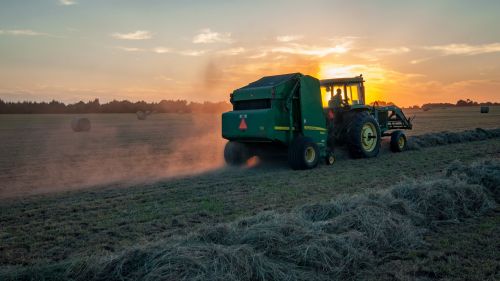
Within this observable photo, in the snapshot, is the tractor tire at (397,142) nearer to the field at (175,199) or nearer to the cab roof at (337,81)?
the field at (175,199)

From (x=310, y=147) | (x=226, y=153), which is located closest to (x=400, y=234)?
(x=310, y=147)

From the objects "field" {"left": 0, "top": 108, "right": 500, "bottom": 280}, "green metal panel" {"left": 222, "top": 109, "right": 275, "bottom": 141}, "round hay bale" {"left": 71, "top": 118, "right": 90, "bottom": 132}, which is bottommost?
"field" {"left": 0, "top": 108, "right": 500, "bottom": 280}

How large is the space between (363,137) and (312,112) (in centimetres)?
245

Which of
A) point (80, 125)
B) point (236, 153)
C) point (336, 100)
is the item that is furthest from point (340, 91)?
point (80, 125)

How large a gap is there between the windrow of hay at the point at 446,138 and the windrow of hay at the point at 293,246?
1023 centimetres

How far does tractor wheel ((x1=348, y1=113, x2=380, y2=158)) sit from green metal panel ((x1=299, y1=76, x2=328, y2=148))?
108 cm

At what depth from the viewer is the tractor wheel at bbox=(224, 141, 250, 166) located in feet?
41.6

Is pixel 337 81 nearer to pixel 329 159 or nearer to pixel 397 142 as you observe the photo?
pixel 329 159

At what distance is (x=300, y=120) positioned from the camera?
11.9 m

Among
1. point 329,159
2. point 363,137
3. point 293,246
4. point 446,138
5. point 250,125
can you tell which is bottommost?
point 293,246

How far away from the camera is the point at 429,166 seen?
37.8 feet

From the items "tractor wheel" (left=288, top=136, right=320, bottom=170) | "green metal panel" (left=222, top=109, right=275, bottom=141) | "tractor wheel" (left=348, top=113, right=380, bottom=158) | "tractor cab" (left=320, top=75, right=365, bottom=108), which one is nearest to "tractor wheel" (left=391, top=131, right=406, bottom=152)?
"tractor wheel" (left=348, top=113, right=380, bottom=158)

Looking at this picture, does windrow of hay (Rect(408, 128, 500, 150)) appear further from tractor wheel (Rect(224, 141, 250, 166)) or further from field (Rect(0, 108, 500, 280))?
tractor wheel (Rect(224, 141, 250, 166))

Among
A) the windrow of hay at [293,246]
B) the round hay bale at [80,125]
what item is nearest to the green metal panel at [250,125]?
the windrow of hay at [293,246]
